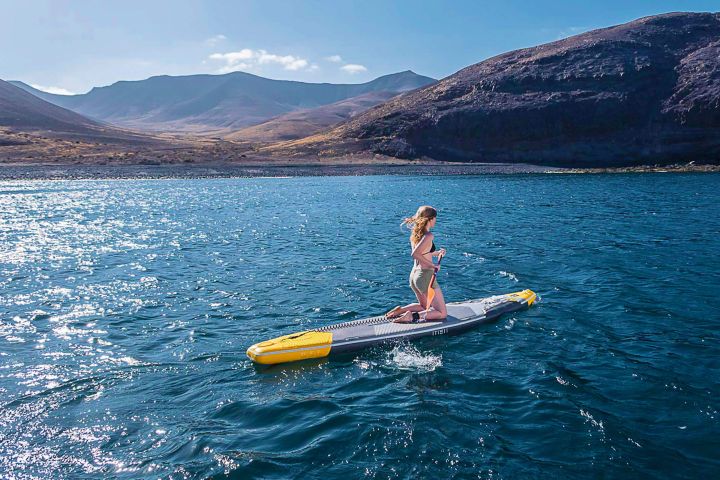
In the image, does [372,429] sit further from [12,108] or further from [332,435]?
[12,108]

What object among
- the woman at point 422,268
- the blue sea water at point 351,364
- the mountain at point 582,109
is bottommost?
the blue sea water at point 351,364

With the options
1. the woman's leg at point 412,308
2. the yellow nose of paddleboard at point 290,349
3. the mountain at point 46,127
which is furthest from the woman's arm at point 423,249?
the mountain at point 46,127

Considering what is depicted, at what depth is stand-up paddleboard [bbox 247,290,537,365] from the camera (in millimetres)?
11469

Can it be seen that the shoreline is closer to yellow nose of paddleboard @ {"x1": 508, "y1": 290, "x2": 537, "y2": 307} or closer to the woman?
yellow nose of paddleboard @ {"x1": 508, "y1": 290, "x2": 537, "y2": 307}

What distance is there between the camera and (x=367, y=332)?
12.5 metres

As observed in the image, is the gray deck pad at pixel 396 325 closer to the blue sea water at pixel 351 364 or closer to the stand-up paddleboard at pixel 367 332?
the stand-up paddleboard at pixel 367 332

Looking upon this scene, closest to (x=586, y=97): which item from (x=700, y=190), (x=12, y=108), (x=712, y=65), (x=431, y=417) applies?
(x=712, y=65)

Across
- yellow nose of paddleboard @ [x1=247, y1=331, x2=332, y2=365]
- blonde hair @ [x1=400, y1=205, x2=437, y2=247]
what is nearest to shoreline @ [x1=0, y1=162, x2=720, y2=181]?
blonde hair @ [x1=400, y1=205, x2=437, y2=247]

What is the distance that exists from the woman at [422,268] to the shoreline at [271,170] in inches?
2490

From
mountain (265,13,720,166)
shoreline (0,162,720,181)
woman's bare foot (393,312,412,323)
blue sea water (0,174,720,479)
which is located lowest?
blue sea water (0,174,720,479)

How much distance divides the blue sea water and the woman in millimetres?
798

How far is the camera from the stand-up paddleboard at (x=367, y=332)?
11469 mm

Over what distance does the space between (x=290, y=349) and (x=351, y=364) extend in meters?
1.39

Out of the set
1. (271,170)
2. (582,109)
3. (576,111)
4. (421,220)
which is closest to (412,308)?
(421,220)
